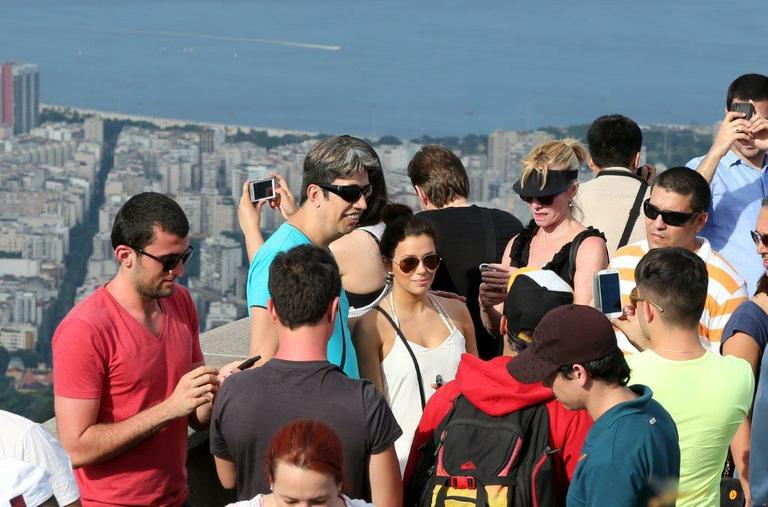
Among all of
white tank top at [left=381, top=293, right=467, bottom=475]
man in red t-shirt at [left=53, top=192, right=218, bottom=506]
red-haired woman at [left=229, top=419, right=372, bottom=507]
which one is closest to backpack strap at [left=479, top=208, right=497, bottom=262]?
white tank top at [left=381, top=293, right=467, bottom=475]

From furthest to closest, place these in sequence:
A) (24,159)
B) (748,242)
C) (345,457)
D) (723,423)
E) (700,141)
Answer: (24,159), (700,141), (748,242), (723,423), (345,457)

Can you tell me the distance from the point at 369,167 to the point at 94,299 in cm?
120

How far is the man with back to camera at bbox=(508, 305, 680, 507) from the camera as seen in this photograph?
9.59 feet

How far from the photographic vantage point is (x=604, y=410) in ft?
9.97

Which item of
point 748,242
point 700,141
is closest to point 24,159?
point 700,141

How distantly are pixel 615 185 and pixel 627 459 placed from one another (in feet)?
8.60

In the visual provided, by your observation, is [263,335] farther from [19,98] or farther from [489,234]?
[19,98]

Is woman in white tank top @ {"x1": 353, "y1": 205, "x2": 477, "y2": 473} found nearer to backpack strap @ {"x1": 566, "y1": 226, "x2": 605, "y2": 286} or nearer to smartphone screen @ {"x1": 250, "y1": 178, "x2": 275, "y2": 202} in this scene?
backpack strap @ {"x1": 566, "y1": 226, "x2": 605, "y2": 286}

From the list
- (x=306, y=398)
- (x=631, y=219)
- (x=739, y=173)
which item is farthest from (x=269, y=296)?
(x=739, y=173)

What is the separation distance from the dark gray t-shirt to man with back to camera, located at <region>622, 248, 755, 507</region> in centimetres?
83

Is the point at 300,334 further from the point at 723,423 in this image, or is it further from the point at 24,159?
the point at 24,159

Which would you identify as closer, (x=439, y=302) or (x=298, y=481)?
(x=298, y=481)

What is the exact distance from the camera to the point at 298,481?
105 inches

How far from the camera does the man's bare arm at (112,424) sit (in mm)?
3434
